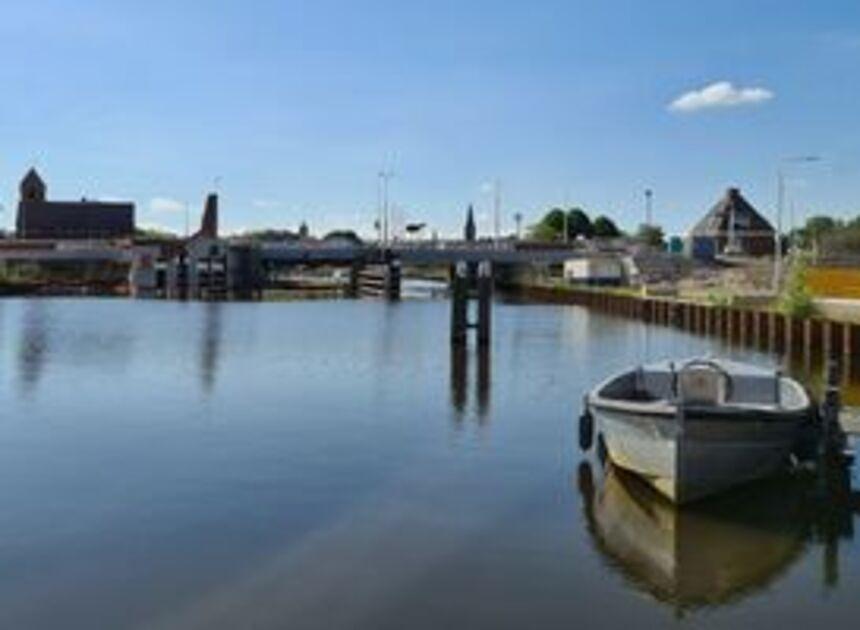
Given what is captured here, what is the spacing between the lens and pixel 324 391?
44.4 metres

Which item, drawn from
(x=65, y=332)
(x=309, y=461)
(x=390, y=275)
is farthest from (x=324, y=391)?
(x=390, y=275)

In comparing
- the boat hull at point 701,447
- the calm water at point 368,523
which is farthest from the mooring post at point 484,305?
the boat hull at point 701,447

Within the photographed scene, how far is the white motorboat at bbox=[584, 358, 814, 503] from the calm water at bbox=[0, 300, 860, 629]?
596 millimetres

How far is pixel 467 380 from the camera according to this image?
48688mm

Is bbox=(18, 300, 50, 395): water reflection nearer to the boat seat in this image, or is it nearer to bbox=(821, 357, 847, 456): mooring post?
the boat seat

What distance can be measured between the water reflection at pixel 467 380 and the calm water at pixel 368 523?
0.33m

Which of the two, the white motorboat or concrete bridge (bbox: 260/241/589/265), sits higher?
concrete bridge (bbox: 260/241/589/265)

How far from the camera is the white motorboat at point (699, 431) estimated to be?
2358cm

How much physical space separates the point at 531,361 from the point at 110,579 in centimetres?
4077

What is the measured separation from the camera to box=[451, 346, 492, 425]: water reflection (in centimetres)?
3993

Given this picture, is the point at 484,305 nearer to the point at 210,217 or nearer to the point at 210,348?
the point at 210,348

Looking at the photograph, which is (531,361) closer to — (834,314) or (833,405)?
(834,314)

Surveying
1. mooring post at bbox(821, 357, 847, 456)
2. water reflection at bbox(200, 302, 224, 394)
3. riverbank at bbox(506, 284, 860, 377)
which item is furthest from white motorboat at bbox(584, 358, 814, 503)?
riverbank at bbox(506, 284, 860, 377)

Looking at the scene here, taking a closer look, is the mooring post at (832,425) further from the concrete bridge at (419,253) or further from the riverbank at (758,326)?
the concrete bridge at (419,253)
